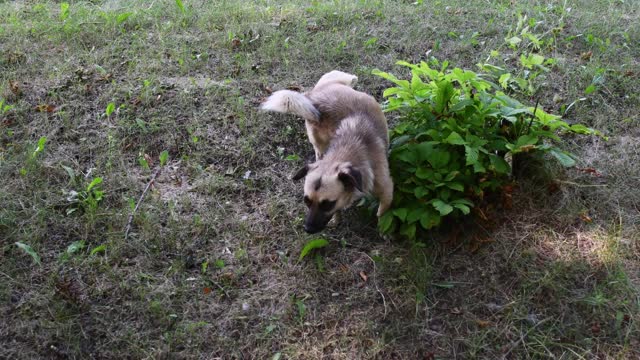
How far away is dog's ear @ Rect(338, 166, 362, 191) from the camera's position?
138 inches

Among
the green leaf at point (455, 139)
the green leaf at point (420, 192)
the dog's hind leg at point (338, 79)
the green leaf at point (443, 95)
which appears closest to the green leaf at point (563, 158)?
the green leaf at point (455, 139)

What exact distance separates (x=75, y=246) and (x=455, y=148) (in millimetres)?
2905

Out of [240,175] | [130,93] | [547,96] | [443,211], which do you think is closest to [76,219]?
[240,175]

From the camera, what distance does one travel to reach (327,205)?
3.61 metres

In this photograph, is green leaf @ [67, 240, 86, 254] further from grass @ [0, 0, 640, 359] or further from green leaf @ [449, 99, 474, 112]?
green leaf @ [449, 99, 474, 112]

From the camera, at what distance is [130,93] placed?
5211 mm

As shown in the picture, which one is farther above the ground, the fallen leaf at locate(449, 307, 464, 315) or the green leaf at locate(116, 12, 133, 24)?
the green leaf at locate(116, 12, 133, 24)

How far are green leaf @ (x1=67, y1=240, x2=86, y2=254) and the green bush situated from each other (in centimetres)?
221

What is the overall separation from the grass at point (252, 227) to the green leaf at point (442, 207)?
367mm

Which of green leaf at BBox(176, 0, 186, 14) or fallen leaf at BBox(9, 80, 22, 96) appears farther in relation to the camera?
green leaf at BBox(176, 0, 186, 14)

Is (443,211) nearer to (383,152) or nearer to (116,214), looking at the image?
(383,152)

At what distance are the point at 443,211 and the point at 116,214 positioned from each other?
2503mm

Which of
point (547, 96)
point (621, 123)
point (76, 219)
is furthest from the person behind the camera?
point (547, 96)

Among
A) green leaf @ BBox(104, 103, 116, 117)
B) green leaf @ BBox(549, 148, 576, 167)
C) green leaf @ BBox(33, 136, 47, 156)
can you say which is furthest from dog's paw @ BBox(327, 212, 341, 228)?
green leaf @ BBox(33, 136, 47, 156)
